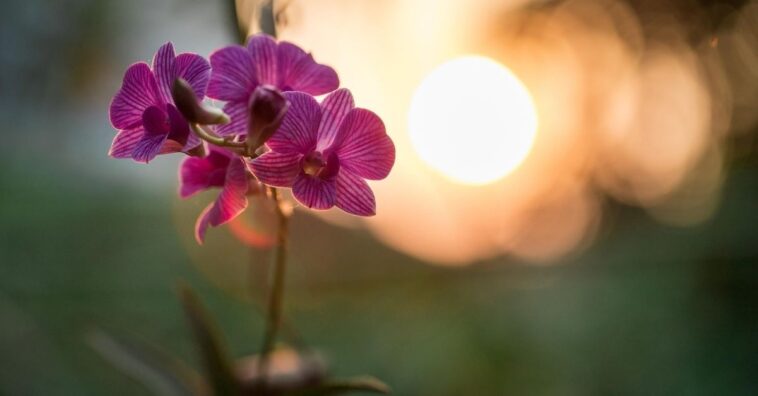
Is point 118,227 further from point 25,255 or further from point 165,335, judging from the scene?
point 165,335

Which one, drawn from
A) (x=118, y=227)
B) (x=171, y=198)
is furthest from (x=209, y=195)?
(x=118, y=227)

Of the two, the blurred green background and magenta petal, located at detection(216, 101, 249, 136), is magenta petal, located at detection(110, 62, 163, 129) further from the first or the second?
the blurred green background

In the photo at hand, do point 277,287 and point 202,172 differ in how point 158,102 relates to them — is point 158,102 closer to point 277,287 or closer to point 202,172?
point 202,172

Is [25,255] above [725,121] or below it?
below

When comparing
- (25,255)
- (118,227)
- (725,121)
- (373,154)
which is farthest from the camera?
(725,121)

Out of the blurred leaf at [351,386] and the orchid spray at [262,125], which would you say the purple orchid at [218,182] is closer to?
the orchid spray at [262,125]

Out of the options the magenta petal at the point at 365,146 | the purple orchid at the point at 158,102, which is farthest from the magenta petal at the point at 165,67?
the magenta petal at the point at 365,146

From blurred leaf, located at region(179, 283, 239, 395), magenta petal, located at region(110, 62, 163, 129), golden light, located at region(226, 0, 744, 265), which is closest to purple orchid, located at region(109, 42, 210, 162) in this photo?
magenta petal, located at region(110, 62, 163, 129)
